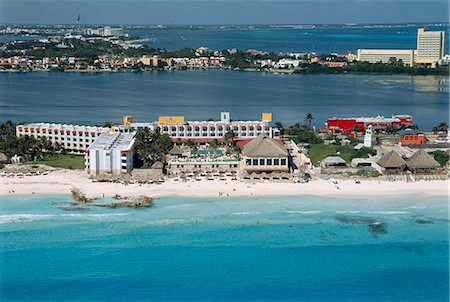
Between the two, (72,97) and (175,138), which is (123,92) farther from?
(175,138)

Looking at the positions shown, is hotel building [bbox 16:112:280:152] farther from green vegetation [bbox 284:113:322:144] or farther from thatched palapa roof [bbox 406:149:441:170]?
thatched palapa roof [bbox 406:149:441:170]

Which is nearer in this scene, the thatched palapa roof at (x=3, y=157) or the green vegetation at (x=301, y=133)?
the thatched palapa roof at (x=3, y=157)

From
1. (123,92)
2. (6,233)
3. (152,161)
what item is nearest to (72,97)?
(123,92)

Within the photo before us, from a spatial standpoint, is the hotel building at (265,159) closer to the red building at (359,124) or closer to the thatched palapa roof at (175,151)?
the thatched palapa roof at (175,151)

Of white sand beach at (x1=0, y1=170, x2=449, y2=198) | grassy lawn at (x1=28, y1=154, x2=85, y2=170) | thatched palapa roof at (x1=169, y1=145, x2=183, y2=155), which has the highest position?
thatched palapa roof at (x1=169, y1=145, x2=183, y2=155)

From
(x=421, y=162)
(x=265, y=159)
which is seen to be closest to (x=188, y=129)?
(x=265, y=159)

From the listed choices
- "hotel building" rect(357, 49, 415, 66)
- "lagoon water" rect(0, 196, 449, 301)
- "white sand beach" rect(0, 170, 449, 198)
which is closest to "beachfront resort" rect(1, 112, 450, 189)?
"white sand beach" rect(0, 170, 449, 198)

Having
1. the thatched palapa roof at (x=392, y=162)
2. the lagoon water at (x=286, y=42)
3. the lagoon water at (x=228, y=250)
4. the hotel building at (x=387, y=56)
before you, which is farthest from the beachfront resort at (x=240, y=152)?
the lagoon water at (x=286, y=42)

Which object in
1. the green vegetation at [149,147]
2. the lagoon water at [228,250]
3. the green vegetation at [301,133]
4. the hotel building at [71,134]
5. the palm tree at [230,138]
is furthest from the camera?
the green vegetation at [301,133]
